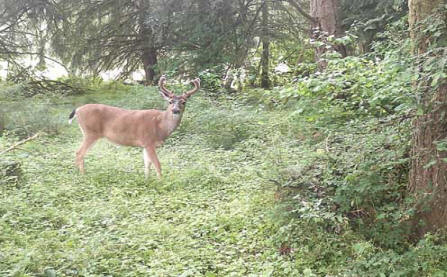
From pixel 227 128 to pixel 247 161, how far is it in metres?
1.90

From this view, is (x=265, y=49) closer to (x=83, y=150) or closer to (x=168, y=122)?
(x=168, y=122)

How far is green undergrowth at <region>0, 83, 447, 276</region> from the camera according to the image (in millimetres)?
4176

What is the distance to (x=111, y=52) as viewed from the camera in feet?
51.8

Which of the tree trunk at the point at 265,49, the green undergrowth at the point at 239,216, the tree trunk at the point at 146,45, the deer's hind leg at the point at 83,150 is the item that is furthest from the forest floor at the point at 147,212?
the tree trunk at the point at 146,45

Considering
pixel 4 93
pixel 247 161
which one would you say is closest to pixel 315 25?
pixel 247 161

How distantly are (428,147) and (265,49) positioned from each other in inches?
413

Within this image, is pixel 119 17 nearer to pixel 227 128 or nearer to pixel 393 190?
pixel 227 128

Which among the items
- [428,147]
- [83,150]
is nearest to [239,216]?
[428,147]

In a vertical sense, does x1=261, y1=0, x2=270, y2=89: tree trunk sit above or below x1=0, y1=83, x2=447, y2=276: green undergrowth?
above

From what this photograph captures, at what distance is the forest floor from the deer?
1.31 feet

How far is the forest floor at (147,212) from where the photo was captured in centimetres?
430

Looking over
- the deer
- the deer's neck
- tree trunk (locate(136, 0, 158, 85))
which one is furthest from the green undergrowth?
tree trunk (locate(136, 0, 158, 85))

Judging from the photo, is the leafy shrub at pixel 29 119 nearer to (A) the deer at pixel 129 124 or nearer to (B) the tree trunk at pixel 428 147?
(A) the deer at pixel 129 124

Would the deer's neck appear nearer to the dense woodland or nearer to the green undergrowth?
the dense woodland
